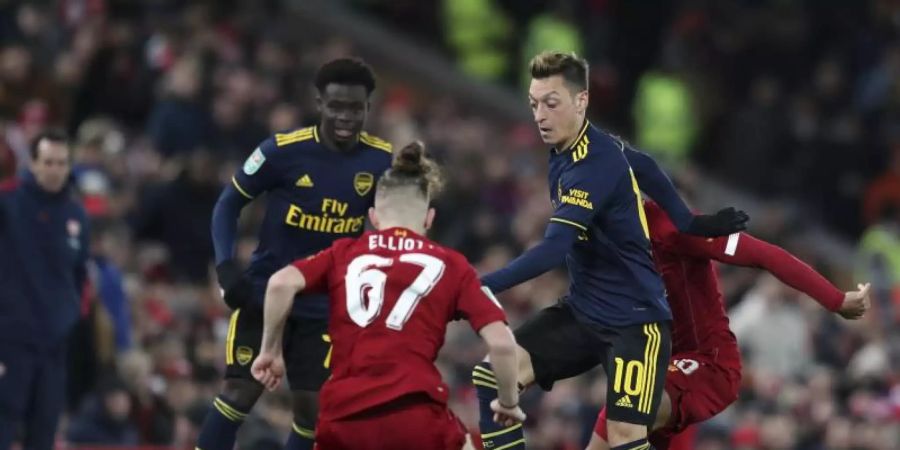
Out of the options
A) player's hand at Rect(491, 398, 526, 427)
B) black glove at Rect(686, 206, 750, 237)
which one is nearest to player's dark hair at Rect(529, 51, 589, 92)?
black glove at Rect(686, 206, 750, 237)

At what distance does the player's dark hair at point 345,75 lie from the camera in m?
10.8

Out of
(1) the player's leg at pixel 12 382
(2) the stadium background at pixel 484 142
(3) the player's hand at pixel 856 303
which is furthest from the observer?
(2) the stadium background at pixel 484 142

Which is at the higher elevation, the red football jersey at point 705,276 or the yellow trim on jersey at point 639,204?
the yellow trim on jersey at point 639,204

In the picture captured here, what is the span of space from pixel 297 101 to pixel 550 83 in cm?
917

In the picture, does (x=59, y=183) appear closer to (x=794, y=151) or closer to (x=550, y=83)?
(x=550, y=83)

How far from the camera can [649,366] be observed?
33.9 ft

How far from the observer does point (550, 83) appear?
33.5 feet

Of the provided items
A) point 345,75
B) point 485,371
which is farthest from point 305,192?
point 485,371

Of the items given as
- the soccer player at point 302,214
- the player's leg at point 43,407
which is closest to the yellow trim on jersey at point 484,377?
the soccer player at point 302,214

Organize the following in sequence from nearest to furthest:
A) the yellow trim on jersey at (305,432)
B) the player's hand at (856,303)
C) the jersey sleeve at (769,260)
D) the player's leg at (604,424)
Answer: the player's hand at (856,303) → the jersey sleeve at (769,260) → the player's leg at (604,424) → the yellow trim on jersey at (305,432)

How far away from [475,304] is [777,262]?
7.10 ft

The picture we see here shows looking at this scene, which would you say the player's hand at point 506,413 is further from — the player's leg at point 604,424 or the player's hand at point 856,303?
the player's hand at point 856,303

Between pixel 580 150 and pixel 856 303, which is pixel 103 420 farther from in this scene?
pixel 856 303

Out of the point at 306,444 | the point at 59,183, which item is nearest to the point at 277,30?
the point at 59,183
